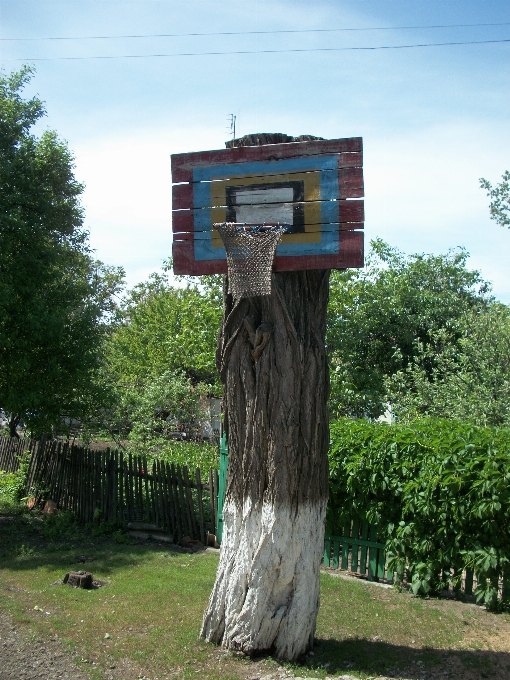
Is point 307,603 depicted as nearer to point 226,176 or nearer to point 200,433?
point 226,176

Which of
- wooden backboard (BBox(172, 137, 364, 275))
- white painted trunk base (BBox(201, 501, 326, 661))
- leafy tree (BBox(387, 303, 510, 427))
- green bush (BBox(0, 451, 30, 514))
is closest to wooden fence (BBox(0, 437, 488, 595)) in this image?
green bush (BBox(0, 451, 30, 514))

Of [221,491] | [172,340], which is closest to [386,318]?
[172,340]

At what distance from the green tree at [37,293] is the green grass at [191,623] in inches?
118

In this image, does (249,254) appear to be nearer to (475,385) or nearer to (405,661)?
(405,661)

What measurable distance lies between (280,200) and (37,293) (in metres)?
6.76

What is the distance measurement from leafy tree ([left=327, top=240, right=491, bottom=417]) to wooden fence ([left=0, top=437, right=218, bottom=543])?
4.64m

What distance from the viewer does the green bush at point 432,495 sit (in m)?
6.60

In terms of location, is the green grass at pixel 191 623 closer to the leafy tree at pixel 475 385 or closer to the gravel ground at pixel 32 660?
the gravel ground at pixel 32 660

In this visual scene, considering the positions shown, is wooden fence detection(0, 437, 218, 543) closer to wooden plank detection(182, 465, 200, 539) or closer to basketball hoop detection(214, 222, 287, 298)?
wooden plank detection(182, 465, 200, 539)

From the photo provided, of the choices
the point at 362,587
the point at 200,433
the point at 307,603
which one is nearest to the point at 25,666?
the point at 307,603

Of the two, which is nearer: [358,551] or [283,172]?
[283,172]

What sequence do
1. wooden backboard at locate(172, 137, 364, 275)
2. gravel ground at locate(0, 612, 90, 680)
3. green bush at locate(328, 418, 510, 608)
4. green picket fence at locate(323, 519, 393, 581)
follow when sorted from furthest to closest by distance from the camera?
1. green picket fence at locate(323, 519, 393, 581)
2. green bush at locate(328, 418, 510, 608)
3. wooden backboard at locate(172, 137, 364, 275)
4. gravel ground at locate(0, 612, 90, 680)

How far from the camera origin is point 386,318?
17062 mm

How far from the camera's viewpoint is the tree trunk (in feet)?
16.8
